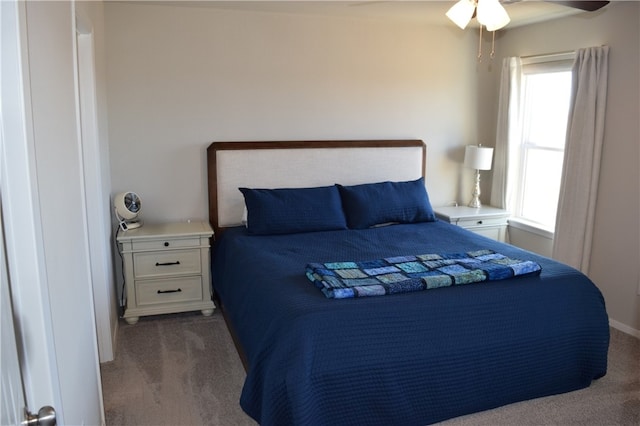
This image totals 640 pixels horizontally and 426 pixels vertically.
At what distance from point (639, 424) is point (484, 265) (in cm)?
106

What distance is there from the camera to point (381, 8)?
12.5ft

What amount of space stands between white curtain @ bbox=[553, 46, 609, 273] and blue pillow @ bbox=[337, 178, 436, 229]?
1.01m

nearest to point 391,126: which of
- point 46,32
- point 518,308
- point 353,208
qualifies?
point 353,208

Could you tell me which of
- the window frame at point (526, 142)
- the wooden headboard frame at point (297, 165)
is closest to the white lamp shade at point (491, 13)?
the window frame at point (526, 142)

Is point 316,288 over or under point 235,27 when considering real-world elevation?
under

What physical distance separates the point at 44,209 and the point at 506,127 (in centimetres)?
408

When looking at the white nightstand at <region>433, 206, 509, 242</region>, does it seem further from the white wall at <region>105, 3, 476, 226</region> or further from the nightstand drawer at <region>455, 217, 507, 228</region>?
the white wall at <region>105, 3, 476, 226</region>

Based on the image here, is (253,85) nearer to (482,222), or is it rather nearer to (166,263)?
(166,263)

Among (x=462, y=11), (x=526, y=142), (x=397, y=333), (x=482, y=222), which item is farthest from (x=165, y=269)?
(x=526, y=142)

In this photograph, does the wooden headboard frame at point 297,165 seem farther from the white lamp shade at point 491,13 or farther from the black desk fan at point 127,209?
the white lamp shade at point 491,13

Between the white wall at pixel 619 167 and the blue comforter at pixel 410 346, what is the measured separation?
95cm

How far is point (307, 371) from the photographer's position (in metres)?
2.24

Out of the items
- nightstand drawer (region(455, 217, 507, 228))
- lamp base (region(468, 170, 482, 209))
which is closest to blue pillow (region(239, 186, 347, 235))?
nightstand drawer (region(455, 217, 507, 228))

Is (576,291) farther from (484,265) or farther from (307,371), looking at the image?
(307,371)
